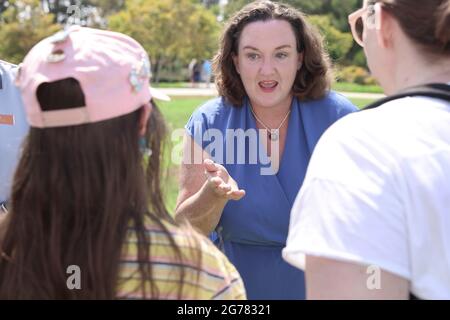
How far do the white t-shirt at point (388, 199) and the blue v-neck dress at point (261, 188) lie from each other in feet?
4.83

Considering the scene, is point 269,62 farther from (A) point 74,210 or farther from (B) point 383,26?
(A) point 74,210

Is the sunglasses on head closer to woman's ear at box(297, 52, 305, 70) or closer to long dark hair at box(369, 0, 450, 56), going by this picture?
long dark hair at box(369, 0, 450, 56)

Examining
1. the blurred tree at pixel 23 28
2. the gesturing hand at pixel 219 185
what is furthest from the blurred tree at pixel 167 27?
the gesturing hand at pixel 219 185

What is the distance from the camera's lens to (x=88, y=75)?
1.47 m

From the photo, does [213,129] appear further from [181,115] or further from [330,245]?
[181,115]

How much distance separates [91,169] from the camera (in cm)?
151

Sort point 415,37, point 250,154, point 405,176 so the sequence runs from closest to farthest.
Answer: point 405,176 < point 415,37 < point 250,154

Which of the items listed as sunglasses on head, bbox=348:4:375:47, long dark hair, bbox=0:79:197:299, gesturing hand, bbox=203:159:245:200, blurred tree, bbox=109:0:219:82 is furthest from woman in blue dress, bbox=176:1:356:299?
blurred tree, bbox=109:0:219:82

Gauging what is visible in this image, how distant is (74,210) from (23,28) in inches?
1348

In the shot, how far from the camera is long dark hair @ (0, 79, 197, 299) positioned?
149 cm

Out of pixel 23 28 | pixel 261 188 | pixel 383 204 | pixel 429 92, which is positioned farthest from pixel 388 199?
pixel 23 28

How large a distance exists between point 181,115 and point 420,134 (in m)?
15.9

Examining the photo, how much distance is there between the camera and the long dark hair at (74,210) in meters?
1.49

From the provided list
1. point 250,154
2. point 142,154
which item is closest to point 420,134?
point 142,154
